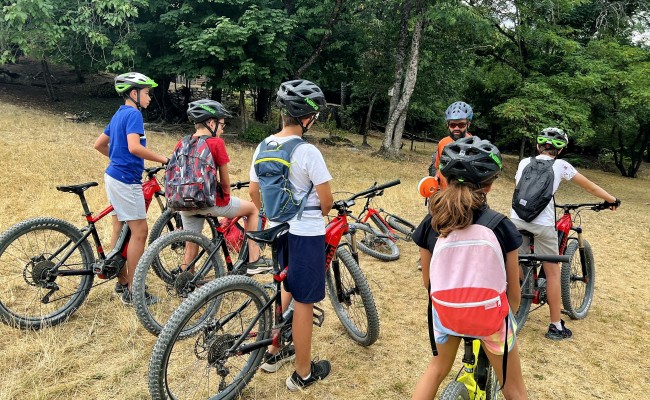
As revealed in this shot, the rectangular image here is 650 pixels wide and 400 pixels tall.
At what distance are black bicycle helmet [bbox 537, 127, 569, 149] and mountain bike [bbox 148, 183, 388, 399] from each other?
206 centimetres

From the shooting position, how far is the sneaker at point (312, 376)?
3026 millimetres

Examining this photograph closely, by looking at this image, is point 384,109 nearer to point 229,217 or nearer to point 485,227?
point 229,217

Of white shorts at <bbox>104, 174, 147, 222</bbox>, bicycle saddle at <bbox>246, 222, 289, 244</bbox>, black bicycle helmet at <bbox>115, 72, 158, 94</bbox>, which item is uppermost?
black bicycle helmet at <bbox>115, 72, 158, 94</bbox>

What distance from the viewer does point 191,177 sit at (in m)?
3.65

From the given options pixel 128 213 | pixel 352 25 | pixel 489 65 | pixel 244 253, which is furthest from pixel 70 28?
pixel 489 65

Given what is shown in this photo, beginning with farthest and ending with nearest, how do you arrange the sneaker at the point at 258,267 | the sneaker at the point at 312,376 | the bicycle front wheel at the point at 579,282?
the bicycle front wheel at the point at 579,282, the sneaker at the point at 258,267, the sneaker at the point at 312,376

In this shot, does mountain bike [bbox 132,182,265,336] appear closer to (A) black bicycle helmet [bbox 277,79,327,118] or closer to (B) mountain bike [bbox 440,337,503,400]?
(A) black bicycle helmet [bbox 277,79,327,118]

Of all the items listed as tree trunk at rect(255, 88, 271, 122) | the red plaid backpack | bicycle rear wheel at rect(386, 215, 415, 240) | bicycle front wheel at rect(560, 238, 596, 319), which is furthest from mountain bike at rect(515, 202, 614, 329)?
tree trunk at rect(255, 88, 271, 122)

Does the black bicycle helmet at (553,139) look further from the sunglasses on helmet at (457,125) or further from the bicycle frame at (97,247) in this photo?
the bicycle frame at (97,247)

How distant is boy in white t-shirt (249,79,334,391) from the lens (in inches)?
106

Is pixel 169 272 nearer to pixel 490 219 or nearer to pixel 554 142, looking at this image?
pixel 490 219

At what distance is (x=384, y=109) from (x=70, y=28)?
1803 centimetres

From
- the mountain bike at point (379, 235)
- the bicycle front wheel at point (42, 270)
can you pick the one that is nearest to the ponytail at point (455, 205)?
the bicycle front wheel at point (42, 270)

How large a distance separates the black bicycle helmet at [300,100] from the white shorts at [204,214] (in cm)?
147
